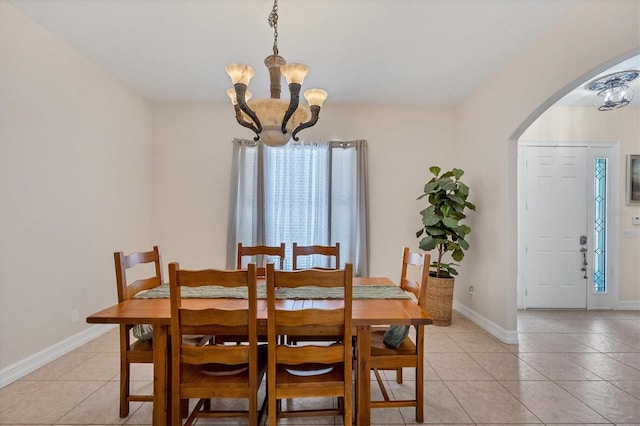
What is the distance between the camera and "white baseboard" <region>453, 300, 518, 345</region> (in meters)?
3.12

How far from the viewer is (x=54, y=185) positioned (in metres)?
2.74

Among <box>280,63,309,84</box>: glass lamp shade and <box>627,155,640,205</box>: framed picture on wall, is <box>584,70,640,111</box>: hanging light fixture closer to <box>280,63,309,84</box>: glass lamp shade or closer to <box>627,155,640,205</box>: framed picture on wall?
<box>627,155,640,205</box>: framed picture on wall

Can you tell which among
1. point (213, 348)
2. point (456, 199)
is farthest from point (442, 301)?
point (213, 348)

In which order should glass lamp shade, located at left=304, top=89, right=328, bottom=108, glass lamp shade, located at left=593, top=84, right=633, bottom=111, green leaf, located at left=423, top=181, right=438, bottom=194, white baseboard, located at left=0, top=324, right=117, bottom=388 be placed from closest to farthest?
glass lamp shade, located at left=304, top=89, right=328, bottom=108
white baseboard, located at left=0, top=324, right=117, bottom=388
glass lamp shade, located at left=593, top=84, right=633, bottom=111
green leaf, located at left=423, top=181, right=438, bottom=194

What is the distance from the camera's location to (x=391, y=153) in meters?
4.34

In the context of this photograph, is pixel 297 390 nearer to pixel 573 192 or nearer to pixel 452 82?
pixel 452 82

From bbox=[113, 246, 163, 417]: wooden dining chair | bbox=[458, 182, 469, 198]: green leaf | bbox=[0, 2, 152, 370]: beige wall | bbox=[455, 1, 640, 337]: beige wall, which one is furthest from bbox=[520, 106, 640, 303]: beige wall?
bbox=[0, 2, 152, 370]: beige wall

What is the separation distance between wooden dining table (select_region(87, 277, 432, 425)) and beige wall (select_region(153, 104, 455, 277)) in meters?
2.42

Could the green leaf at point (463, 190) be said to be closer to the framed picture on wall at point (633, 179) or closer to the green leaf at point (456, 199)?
the green leaf at point (456, 199)

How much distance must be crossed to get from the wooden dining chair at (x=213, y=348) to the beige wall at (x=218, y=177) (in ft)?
9.00

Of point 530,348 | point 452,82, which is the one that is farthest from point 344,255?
point 452,82

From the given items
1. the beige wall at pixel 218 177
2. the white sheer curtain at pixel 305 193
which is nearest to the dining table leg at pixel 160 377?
the white sheer curtain at pixel 305 193

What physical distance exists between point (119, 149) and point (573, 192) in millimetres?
5894

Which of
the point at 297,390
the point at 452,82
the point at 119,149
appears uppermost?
the point at 452,82
